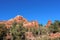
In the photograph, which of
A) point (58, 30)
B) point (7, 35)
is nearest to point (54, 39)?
point (7, 35)

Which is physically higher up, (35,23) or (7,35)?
(35,23)

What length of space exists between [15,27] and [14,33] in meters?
2.44

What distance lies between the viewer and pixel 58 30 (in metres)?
75.5

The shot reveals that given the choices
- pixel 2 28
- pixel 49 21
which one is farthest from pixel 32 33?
pixel 49 21

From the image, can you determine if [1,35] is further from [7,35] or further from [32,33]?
[32,33]

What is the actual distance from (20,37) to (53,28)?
28.8 metres

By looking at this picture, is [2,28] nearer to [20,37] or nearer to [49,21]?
[20,37]

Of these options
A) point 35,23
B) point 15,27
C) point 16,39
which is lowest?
point 16,39

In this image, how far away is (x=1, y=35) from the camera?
51.9 meters

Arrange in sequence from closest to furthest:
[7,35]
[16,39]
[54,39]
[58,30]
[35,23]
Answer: [16,39]
[54,39]
[7,35]
[58,30]
[35,23]

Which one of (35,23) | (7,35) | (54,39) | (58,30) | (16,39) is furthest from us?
(35,23)

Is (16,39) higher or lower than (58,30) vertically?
lower

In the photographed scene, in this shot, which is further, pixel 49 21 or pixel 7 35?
pixel 49 21

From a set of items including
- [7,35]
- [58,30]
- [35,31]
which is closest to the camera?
[7,35]
